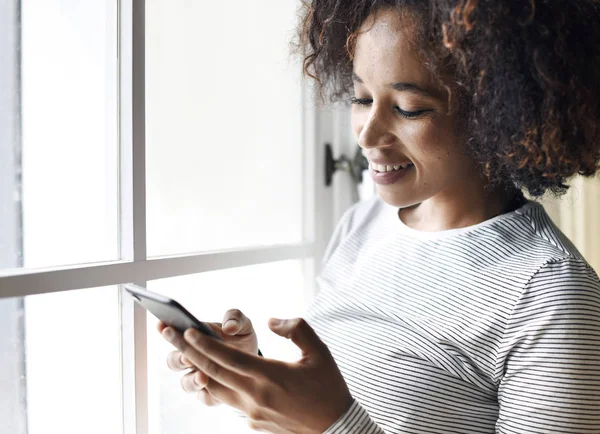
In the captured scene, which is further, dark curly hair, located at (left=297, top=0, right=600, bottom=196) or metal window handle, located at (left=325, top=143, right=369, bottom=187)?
metal window handle, located at (left=325, top=143, right=369, bottom=187)

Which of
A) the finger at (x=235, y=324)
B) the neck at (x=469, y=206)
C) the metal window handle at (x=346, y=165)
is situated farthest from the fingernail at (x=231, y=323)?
the metal window handle at (x=346, y=165)

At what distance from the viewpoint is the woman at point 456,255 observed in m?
0.84

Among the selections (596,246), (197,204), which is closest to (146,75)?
(197,204)

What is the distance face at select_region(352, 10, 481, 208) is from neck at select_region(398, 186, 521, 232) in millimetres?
70

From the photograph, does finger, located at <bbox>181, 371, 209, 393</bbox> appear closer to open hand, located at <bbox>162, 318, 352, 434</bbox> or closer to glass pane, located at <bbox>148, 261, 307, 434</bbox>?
open hand, located at <bbox>162, 318, 352, 434</bbox>

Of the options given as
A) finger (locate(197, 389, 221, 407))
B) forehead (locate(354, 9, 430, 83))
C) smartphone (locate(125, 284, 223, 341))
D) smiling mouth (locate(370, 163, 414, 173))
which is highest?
forehead (locate(354, 9, 430, 83))

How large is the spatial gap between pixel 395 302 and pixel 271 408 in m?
0.41

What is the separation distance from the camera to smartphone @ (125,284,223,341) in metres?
0.72

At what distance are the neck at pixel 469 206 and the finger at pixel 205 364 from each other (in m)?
0.55

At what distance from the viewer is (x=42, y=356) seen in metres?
0.90

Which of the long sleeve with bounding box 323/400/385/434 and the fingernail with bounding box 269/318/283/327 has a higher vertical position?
the fingernail with bounding box 269/318/283/327

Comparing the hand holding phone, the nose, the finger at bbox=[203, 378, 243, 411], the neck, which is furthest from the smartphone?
the neck

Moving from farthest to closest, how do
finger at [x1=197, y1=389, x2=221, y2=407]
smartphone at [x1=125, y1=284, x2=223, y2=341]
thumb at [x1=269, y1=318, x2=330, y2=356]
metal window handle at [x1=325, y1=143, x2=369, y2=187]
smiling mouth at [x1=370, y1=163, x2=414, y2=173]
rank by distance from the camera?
metal window handle at [x1=325, y1=143, x2=369, y2=187] → smiling mouth at [x1=370, y1=163, x2=414, y2=173] → finger at [x1=197, y1=389, x2=221, y2=407] → thumb at [x1=269, y1=318, x2=330, y2=356] → smartphone at [x1=125, y1=284, x2=223, y2=341]

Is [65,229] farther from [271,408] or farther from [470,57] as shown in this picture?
[470,57]
